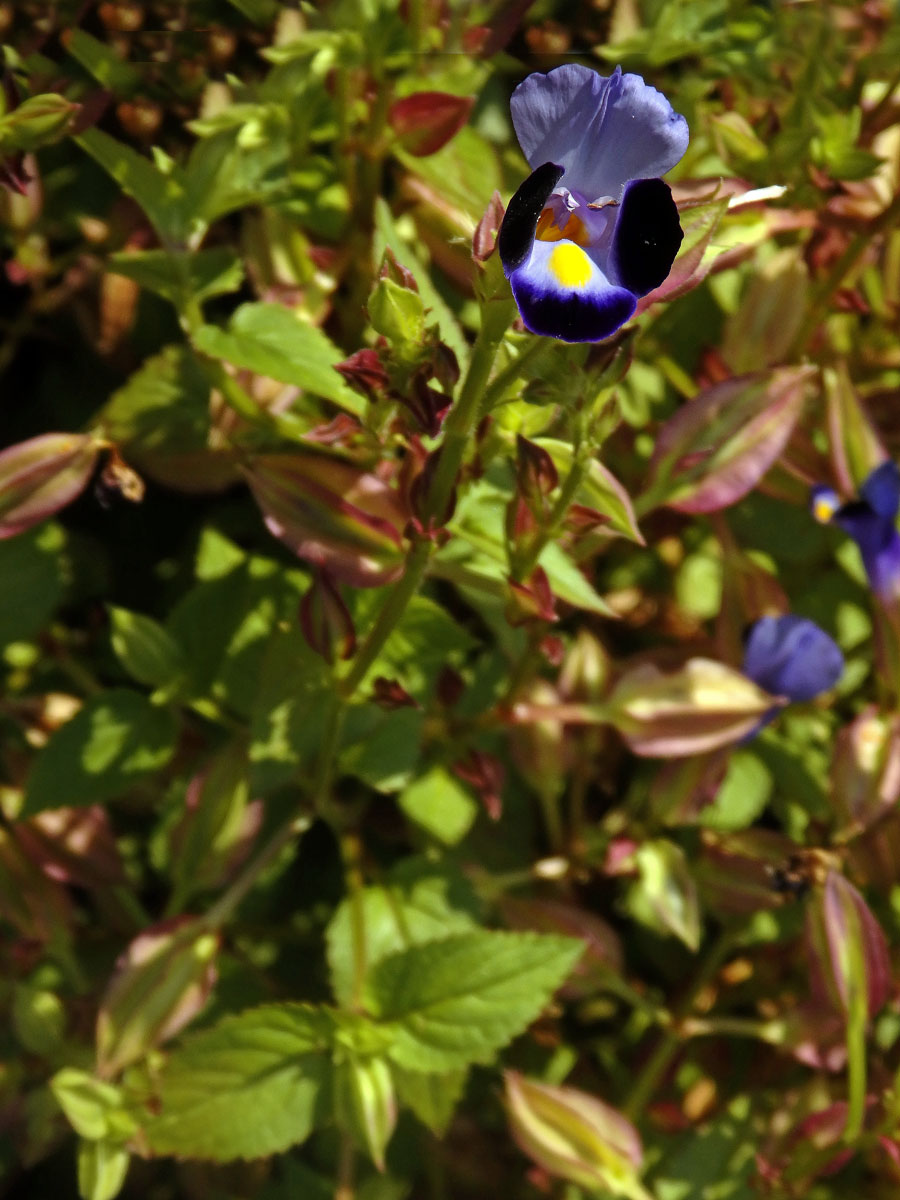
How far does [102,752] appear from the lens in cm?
119

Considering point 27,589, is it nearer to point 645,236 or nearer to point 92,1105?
point 92,1105

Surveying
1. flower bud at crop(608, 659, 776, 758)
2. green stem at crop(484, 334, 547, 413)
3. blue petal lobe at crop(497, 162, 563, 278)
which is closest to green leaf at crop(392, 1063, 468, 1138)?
flower bud at crop(608, 659, 776, 758)

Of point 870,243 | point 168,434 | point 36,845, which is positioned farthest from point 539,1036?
point 870,243

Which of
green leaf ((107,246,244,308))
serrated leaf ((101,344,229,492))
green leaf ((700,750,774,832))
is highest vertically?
green leaf ((107,246,244,308))

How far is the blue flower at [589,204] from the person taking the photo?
0.66 metres

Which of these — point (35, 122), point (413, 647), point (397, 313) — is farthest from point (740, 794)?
point (35, 122)

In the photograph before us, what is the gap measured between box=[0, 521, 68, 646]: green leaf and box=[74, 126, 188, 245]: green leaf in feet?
1.25

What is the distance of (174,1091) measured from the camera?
112 centimetres

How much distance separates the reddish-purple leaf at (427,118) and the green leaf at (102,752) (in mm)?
609

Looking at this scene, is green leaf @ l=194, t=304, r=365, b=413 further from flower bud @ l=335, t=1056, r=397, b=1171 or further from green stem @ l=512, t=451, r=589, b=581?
flower bud @ l=335, t=1056, r=397, b=1171

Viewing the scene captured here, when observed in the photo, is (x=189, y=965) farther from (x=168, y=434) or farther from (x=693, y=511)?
(x=693, y=511)

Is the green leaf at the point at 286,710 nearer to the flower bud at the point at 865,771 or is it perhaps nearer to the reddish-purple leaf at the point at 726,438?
the reddish-purple leaf at the point at 726,438

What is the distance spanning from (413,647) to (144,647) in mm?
277

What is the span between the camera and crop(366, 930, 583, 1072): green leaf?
1.07 metres
